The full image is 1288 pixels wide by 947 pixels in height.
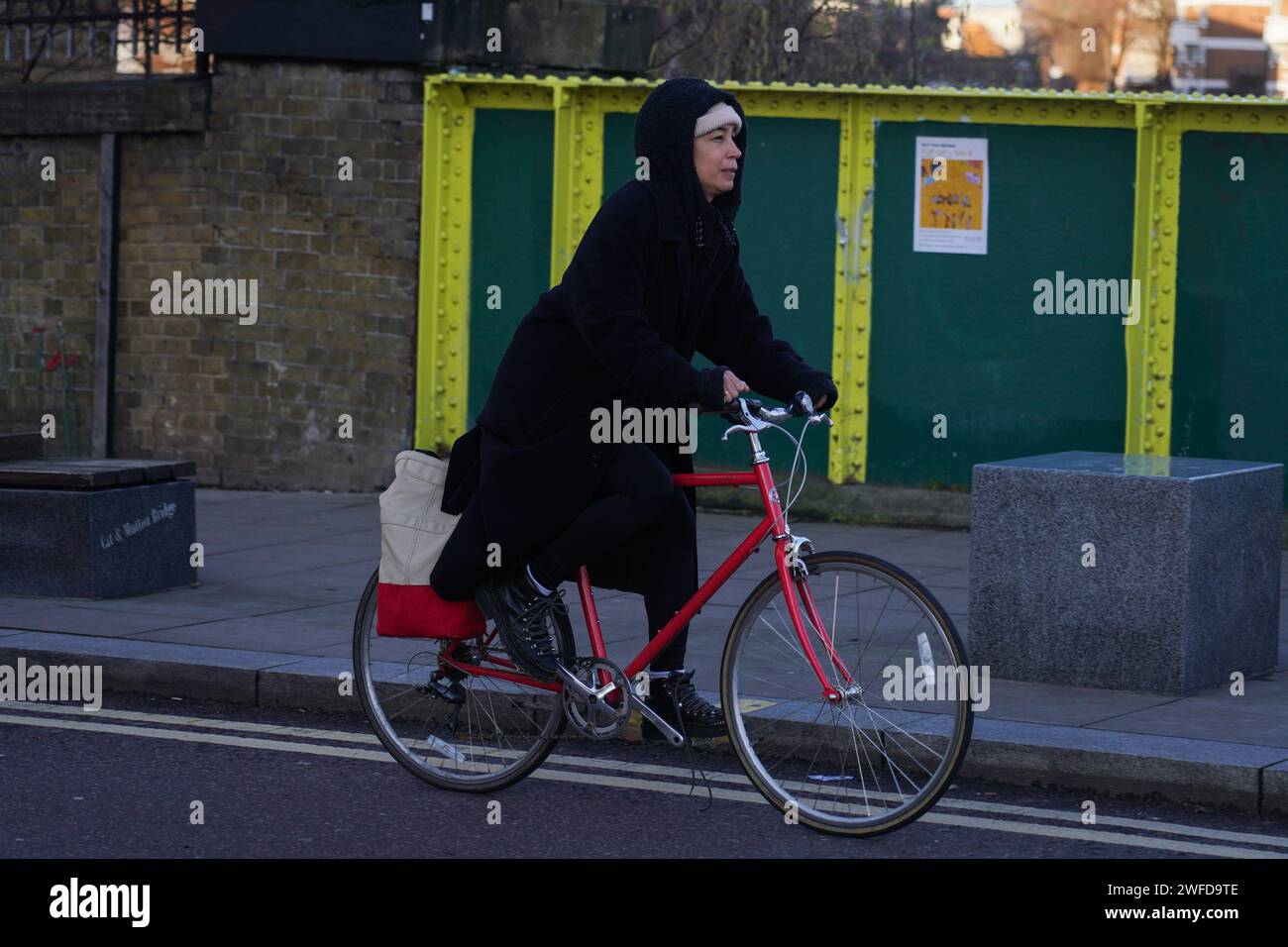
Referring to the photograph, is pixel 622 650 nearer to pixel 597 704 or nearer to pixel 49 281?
pixel 597 704

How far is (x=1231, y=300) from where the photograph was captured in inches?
403

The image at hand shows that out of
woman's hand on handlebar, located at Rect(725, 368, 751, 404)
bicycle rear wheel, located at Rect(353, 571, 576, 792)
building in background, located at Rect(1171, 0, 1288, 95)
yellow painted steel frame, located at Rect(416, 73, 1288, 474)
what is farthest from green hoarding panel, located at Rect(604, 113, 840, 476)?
building in background, located at Rect(1171, 0, 1288, 95)

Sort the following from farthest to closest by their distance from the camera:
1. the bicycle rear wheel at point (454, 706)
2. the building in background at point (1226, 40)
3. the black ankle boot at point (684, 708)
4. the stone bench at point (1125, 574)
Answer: the building in background at point (1226, 40) → the stone bench at point (1125, 574) → the bicycle rear wheel at point (454, 706) → the black ankle boot at point (684, 708)

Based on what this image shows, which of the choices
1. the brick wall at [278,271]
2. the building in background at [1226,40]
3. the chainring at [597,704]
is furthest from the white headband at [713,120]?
the building in background at [1226,40]

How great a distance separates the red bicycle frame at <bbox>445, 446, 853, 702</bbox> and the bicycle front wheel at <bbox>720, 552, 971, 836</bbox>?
0.5 inches

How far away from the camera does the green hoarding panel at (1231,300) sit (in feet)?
33.2

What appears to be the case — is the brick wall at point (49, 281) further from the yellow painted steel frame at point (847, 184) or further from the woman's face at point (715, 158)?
the woman's face at point (715, 158)

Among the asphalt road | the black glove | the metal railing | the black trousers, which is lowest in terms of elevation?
the asphalt road

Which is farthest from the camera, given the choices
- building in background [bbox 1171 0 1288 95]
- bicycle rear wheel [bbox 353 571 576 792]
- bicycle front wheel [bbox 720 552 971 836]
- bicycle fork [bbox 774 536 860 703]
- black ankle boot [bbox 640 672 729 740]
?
building in background [bbox 1171 0 1288 95]

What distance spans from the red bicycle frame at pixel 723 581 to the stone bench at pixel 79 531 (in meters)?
3.29

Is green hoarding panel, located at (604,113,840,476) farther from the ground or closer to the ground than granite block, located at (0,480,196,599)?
farther from the ground

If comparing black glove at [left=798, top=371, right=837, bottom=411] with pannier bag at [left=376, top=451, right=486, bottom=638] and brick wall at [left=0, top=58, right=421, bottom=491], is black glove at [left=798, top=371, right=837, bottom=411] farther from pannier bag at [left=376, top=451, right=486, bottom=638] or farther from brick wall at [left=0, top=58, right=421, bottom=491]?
brick wall at [left=0, top=58, right=421, bottom=491]

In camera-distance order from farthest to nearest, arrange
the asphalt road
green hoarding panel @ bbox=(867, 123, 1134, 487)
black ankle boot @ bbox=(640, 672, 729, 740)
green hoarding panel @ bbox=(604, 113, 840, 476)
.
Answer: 1. green hoarding panel @ bbox=(604, 113, 840, 476)
2. green hoarding panel @ bbox=(867, 123, 1134, 487)
3. black ankle boot @ bbox=(640, 672, 729, 740)
4. the asphalt road

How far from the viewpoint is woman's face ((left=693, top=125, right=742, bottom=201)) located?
5.34 m
